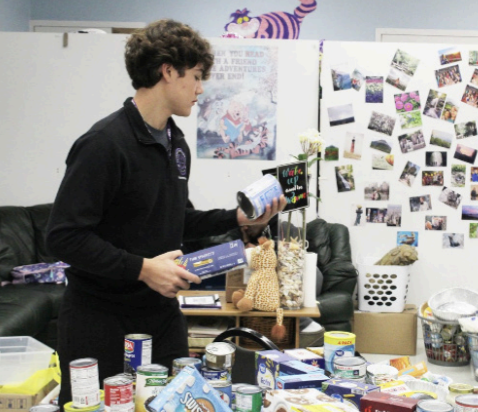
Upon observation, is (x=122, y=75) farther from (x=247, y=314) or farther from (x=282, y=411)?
(x=282, y=411)

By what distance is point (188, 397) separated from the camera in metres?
1.17

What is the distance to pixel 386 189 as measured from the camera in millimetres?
4461

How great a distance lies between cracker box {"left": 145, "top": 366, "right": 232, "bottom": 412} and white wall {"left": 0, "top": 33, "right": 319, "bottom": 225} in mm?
3337

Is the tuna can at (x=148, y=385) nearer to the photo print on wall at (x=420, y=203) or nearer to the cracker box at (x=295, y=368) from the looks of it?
the cracker box at (x=295, y=368)

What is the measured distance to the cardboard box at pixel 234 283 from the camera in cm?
337

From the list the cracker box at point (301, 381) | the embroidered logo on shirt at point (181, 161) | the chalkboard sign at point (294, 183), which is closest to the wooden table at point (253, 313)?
→ the chalkboard sign at point (294, 183)

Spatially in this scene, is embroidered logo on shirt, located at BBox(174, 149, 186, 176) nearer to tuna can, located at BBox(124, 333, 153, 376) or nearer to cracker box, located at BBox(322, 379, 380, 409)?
tuna can, located at BBox(124, 333, 153, 376)

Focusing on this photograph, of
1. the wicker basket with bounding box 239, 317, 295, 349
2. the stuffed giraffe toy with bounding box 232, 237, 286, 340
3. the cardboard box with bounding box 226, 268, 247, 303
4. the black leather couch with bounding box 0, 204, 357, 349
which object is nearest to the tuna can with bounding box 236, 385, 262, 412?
the stuffed giraffe toy with bounding box 232, 237, 286, 340

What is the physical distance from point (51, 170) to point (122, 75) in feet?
2.80

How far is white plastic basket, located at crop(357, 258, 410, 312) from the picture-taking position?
4.07m

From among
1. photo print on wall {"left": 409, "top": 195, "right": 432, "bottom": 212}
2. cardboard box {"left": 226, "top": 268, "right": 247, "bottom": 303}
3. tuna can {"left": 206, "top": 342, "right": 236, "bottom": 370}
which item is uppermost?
photo print on wall {"left": 409, "top": 195, "right": 432, "bottom": 212}

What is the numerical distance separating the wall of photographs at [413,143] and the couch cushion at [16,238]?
2134mm

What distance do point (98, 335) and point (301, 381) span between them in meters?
0.56

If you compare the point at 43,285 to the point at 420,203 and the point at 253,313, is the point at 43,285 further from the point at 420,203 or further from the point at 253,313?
the point at 420,203
